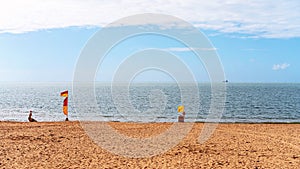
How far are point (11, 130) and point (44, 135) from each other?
243 cm

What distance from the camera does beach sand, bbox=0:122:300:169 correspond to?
11.1 m

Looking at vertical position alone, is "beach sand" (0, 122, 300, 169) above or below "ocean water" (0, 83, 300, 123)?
above

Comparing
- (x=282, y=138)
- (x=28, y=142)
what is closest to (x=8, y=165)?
(x=28, y=142)

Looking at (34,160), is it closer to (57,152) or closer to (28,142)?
(57,152)

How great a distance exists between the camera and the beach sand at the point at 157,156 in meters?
11.1

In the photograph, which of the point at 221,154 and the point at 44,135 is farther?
the point at 44,135

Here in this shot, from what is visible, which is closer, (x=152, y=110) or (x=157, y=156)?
(x=157, y=156)

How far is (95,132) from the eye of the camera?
17781 millimetres

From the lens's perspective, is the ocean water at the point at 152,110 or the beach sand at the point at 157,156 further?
the ocean water at the point at 152,110

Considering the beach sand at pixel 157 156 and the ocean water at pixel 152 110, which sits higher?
the beach sand at pixel 157 156

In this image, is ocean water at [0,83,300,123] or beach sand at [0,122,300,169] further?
ocean water at [0,83,300,123]

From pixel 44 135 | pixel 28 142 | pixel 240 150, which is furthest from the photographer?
pixel 44 135

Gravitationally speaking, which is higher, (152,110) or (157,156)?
(157,156)

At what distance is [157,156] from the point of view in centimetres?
1232
